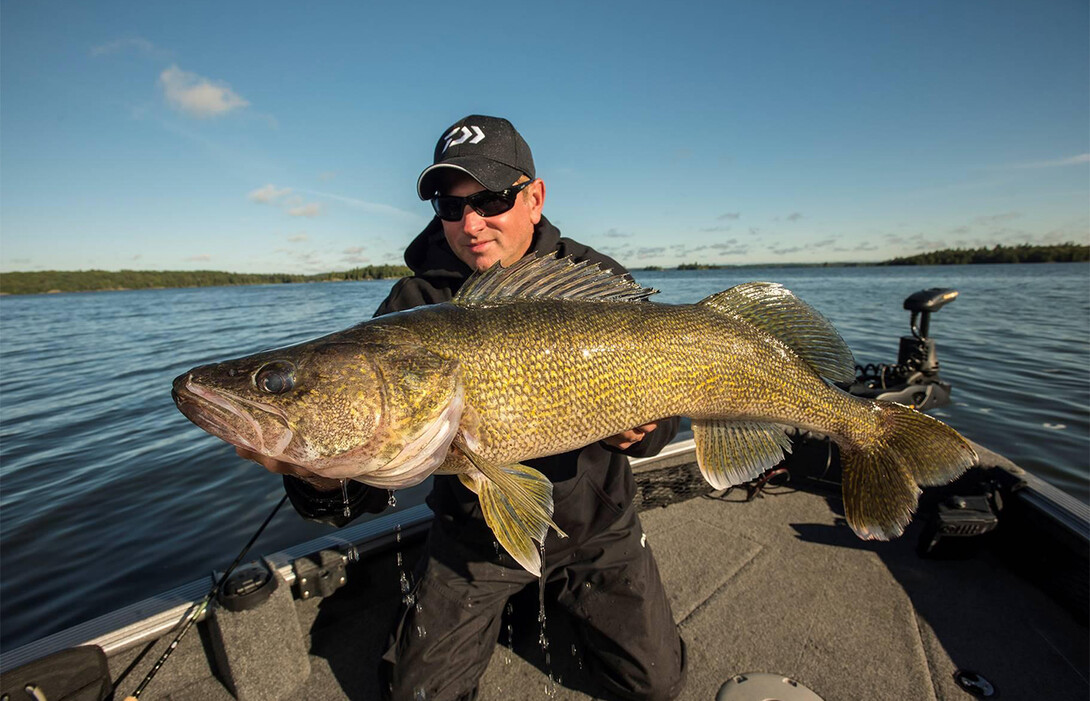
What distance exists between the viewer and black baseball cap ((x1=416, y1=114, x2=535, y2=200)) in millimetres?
3027

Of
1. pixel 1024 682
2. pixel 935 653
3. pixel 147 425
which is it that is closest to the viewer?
pixel 1024 682

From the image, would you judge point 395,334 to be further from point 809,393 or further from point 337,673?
point 337,673

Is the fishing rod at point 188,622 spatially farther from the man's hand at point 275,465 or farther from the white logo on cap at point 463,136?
the white logo on cap at point 463,136

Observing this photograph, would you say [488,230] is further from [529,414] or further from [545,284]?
[529,414]

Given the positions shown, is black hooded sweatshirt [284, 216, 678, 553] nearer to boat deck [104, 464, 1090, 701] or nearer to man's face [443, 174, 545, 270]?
man's face [443, 174, 545, 270]

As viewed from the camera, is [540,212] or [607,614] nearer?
[607,614]

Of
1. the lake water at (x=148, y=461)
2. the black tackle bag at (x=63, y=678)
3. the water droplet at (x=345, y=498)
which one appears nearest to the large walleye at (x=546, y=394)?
the water droplet at (x=345, y=498)

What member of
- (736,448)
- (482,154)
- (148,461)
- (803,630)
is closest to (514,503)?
(736,448)

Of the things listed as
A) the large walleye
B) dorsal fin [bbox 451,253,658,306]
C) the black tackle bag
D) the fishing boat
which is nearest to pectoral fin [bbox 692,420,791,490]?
the large walleye

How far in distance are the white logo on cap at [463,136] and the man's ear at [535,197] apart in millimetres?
452

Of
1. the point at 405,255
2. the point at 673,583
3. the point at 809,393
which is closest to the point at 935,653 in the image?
the point at 673,583

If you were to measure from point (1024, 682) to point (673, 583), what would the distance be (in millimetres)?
1964

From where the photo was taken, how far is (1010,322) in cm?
1945

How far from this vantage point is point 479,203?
312cm
